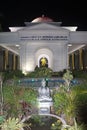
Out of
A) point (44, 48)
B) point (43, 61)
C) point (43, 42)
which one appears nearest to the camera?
point (43, 42)

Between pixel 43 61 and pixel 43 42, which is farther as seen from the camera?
pixel 43 61

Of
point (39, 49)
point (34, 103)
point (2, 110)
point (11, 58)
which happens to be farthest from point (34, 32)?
point (2, 110)

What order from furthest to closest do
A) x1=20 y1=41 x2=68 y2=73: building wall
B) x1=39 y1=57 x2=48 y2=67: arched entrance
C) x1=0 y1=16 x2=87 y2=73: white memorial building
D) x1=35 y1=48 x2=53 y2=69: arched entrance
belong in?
1. x1=39 y1=57 x2=48 y2=67: arched entrance
2. x1=35 y1=48 x2=53 y2=69: arched entrance
3. x1=20 y1=41 x2=68 y2=73: building wall
4. x1=0 y1=16 x2=87 y2=73: white memorial building

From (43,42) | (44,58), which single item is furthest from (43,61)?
(43,42)

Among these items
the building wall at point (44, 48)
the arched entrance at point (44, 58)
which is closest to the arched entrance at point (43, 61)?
the arched entrance at point (44, 58)

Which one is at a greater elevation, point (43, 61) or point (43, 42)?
point (43, 42)

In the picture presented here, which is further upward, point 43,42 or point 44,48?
point 43,42

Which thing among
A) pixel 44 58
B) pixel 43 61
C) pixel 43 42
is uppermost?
pixel 43 42

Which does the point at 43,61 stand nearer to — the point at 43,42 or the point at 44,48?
the point at 44,48

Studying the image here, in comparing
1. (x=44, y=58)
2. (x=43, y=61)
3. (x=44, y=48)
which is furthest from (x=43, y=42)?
(x=44, y=58)

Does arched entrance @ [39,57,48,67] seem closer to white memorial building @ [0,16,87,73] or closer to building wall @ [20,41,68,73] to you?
white memorial building @ [0,16,87,73]

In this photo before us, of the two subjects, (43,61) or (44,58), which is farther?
(44,58)

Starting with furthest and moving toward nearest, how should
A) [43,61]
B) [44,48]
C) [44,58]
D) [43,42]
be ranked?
[44,58]
[43,61]
[44,48]
[43,42]

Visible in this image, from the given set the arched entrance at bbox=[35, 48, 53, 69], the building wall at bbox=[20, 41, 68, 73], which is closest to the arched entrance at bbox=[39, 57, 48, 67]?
the arched entrance at bbox=[35, 48, 53, 69]
